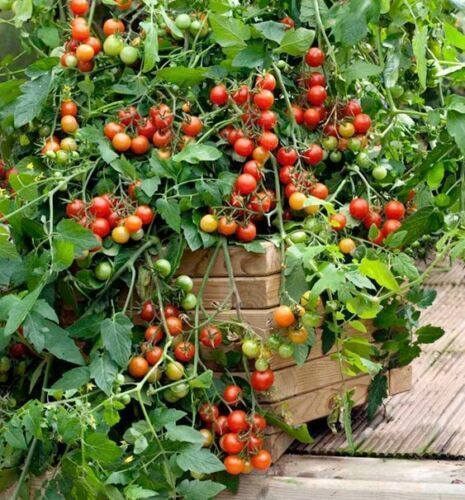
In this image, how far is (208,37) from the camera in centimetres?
161

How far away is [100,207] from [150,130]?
0.50 ft

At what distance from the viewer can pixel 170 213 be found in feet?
4.72

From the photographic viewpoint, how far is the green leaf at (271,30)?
148cm

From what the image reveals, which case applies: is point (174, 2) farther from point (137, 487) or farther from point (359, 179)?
point (137, 487)

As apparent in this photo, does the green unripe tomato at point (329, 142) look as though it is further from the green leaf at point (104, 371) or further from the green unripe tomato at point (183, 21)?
the green leaf at point (104, 371)

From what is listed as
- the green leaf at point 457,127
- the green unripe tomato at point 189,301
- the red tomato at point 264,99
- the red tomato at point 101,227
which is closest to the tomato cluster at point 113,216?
the red tomato at point 101,227

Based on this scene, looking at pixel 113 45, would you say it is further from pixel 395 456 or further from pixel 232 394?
pixel 395 456

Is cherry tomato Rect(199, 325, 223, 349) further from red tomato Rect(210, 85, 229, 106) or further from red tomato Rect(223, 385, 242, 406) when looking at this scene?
red tomato Rect(210, 85, 229, 106)

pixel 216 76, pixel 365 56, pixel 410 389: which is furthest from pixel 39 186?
pixel 410 389

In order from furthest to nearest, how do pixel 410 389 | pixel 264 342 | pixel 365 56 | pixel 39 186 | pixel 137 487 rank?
1. pixel 410 389
2. pixel 365 56
3. pixel 39 186
4. pixel 264 342
5. pixel 137 487

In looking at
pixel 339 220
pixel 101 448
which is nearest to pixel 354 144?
pixel 339 220

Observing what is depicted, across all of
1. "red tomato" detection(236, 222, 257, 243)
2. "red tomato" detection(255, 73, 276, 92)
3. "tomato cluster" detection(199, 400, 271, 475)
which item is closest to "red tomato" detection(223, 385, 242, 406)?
"tomato cluster" detection(199, 400, 271, 475)

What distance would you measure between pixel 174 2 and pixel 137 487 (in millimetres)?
747

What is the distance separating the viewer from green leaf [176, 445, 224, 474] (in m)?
1.33
